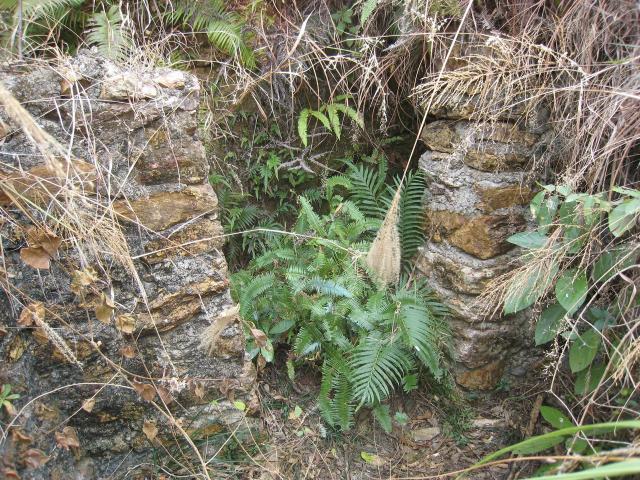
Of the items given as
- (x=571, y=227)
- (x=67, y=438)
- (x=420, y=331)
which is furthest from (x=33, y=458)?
(x=571, y=227)

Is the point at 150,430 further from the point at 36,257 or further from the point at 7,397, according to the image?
the point at 36,257

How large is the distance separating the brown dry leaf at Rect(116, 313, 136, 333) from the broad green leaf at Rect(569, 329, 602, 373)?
1.75 metres

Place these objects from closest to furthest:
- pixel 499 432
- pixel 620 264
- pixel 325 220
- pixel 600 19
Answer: pixel 620 264, pixel 600 19, pixel 499 432, pixel 325 220

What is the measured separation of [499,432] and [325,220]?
143 centimetres

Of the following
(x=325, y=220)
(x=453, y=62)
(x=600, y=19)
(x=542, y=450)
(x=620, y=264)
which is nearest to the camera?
(x=620, y=264)

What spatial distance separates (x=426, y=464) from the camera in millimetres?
2607

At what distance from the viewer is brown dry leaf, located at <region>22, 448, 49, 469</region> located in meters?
1.76

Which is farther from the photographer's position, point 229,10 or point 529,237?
point 229,10

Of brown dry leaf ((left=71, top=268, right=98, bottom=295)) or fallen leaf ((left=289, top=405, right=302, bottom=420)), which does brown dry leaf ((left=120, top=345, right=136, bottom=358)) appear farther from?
fallen leaf ((left=289, top=405, right=302, bottom=420))

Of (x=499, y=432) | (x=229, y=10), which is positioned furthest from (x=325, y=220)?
(x=499, y=432)

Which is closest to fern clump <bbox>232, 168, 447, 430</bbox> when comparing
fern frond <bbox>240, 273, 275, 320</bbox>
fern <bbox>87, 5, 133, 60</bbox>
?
fern frond <bbox>240, 273, 275, 320</bbox>

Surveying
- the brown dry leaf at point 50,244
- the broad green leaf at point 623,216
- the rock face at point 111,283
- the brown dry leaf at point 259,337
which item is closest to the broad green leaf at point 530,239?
the broad green leaf at point 623,216

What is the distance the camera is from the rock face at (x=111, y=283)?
188 centimetres

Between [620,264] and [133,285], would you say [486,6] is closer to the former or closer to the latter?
[620,264]
